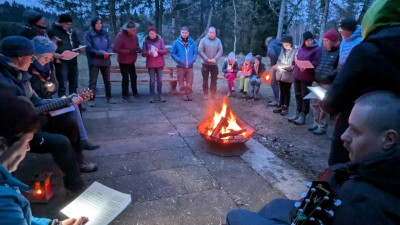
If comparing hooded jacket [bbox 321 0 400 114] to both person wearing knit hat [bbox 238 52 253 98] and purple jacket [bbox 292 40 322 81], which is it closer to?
purple jacket [bbox 292 40 322 81]

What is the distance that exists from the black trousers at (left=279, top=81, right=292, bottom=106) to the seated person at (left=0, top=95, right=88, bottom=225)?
5825 mm

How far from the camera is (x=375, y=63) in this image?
2061mm

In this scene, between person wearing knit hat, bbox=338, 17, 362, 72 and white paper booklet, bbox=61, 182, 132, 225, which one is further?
person wearing knit hat, bbox=338, 17, 362, 72

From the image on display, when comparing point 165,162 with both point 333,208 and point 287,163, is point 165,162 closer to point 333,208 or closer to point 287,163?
point 287,163

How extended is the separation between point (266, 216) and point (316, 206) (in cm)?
59

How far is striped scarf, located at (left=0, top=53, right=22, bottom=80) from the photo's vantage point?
117 inches

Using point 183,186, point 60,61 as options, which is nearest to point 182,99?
point 60,61

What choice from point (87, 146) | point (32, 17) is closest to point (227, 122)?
point (87, 146)

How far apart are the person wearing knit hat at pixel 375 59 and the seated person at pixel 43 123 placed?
2.68 metres

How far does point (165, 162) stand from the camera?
4.09 m

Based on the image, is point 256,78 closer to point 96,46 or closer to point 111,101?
point 111,101

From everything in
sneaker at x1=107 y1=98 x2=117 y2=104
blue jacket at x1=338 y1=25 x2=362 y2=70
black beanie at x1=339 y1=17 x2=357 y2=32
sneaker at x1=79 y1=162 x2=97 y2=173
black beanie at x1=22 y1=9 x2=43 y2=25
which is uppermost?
black beanie at x1=22 y1=9 x2=43 y2=25

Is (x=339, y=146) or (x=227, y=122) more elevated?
(x=339, y=146)

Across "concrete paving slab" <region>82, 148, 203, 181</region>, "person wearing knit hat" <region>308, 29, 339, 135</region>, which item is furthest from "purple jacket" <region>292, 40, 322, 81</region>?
"concrete paving slab" <region>82, 148, 203, 181</region>
